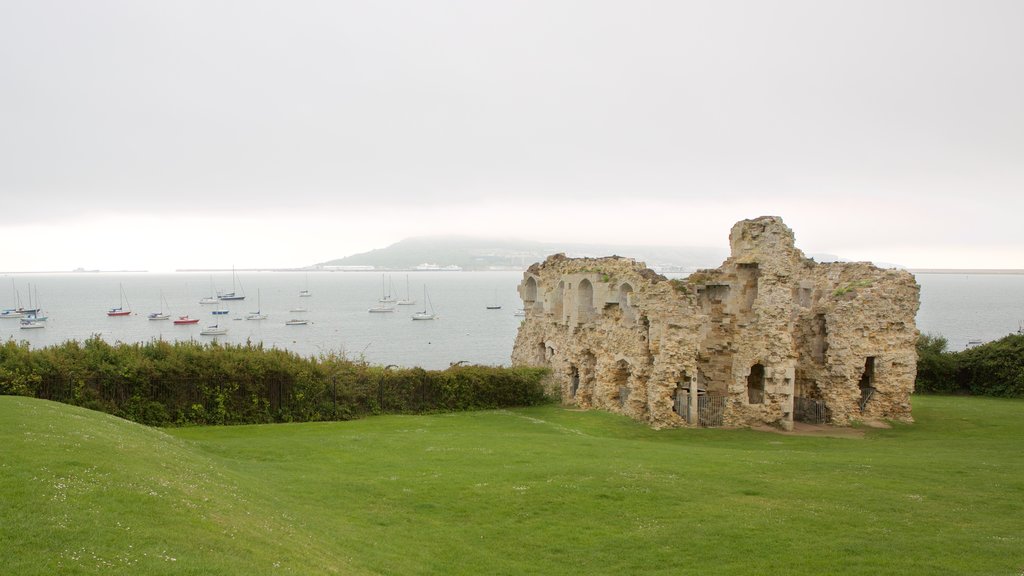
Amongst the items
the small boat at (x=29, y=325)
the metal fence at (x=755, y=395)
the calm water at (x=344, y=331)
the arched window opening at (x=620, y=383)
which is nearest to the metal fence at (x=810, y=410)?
the metal fence at (x=755, y=395)

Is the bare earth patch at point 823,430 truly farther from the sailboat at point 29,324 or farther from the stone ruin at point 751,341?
the sailboat at point 29,324

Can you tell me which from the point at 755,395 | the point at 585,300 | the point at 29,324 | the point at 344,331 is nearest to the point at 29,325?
the point at 29,324

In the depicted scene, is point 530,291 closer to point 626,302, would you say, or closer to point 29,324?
point 626,302

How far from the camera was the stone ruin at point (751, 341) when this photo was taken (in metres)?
30.2

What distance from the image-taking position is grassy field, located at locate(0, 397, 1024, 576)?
997 cm

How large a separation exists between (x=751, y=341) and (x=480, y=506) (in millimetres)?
19187

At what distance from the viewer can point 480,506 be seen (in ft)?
51.4

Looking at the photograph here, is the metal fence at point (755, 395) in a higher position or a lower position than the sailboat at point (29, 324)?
higher

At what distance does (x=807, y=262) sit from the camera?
37594 millimetres

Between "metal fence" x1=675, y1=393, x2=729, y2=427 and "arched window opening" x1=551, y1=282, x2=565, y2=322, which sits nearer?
"metal fence" x1=675, y1=393, x2=729, y2=427

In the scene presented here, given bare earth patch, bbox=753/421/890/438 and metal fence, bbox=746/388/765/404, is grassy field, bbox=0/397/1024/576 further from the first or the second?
metal fence, bbox=746/388/765/404

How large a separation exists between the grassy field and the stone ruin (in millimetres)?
7294

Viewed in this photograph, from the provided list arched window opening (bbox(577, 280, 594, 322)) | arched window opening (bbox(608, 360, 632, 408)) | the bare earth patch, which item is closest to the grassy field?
the bare earth patch

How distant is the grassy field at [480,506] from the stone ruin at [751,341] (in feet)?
23.9
